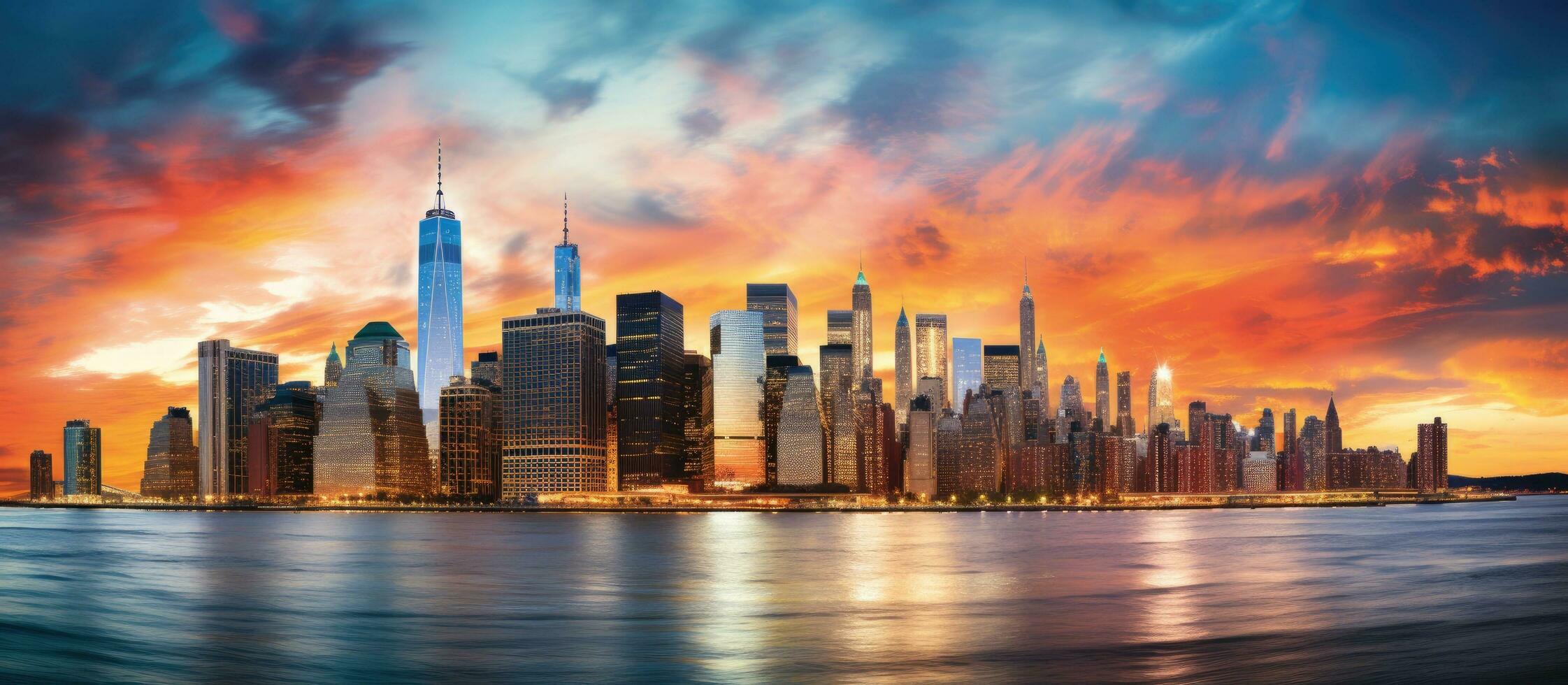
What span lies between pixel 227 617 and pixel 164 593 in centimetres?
2070

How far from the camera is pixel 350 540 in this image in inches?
6796

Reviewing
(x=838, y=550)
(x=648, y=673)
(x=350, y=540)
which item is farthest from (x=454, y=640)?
(x=350, y=540)

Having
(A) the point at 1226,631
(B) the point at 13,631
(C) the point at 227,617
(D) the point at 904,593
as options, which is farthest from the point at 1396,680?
(B) the point at 13,631

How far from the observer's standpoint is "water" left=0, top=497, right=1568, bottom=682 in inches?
2079

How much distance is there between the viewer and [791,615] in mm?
71938

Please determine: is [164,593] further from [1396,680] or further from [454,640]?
[1396,680]

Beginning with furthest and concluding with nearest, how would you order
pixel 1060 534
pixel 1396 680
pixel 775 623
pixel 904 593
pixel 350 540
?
pixel 1060 534
pixel 350 540
pixel 904 593
pixel 775 623
pixel 1396 680

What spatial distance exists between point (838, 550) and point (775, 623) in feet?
248

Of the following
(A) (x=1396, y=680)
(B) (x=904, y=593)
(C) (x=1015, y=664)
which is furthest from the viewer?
(B) (x=904, y=593)

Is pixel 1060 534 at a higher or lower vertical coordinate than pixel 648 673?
lower

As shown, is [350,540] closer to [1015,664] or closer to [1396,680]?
[1015,664]

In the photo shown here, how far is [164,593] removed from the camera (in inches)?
3489

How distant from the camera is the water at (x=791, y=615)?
52812mm

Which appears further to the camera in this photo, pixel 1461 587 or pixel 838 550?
pixel 838 550
